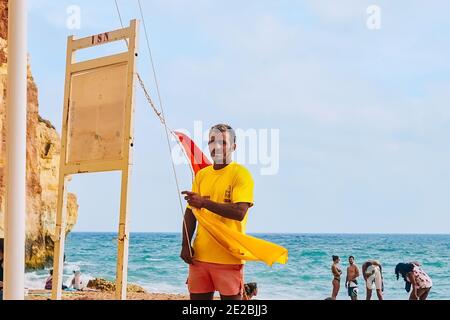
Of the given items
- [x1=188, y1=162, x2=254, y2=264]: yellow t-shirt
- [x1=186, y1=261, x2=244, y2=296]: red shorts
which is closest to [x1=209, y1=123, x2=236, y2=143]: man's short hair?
[x1=188, y1=162, x2=254, y2=264]: yellow t-shirt

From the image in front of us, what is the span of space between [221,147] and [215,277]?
2.07 feet

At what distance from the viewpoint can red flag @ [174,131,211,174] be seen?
468cm

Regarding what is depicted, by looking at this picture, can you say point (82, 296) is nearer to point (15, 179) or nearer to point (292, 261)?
point (15, 179)

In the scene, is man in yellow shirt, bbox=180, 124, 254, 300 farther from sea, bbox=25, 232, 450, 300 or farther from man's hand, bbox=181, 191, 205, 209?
sea, bbox=25, 232, 450, 300

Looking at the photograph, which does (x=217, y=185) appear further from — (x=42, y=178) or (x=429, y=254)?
(x=429, y=254)

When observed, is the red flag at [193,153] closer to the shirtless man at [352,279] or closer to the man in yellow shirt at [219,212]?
the man in yellow shirt at [219,212]

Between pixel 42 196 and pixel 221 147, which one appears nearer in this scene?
pixel 221 147

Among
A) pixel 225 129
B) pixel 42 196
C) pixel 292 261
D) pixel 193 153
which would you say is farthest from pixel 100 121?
pixel 292 261

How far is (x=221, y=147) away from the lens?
12.5 feet

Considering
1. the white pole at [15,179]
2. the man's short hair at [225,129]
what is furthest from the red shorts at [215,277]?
the white pole at [15,179]

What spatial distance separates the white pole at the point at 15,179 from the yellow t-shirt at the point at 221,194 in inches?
36.3

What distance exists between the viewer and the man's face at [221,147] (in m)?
3.79
